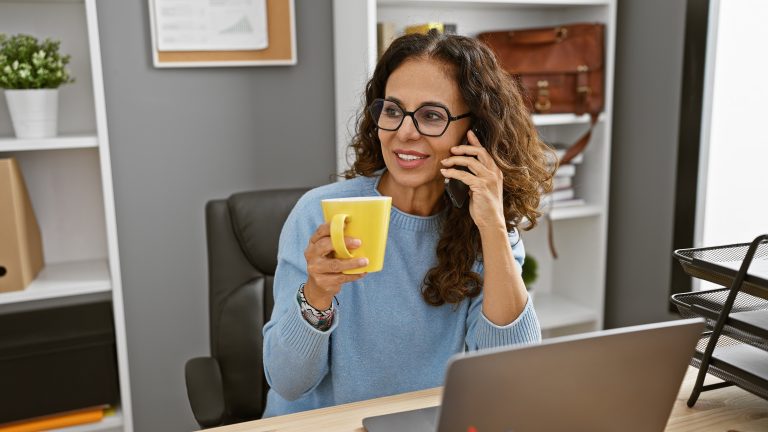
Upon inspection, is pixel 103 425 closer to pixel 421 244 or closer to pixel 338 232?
pixel 421 244

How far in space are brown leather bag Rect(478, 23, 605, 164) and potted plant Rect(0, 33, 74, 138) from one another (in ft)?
4.43

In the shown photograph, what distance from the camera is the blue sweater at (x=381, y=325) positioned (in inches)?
50.9

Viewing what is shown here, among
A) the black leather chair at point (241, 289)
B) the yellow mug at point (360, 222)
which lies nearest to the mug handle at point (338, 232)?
the yellow mug at point (360, 222)

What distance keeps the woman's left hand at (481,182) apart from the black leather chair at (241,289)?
57cm

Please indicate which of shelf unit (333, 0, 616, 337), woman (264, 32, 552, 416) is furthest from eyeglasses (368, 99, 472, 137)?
shelf unit (333, 0, 616, 337)

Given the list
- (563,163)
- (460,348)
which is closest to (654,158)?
(563,163)

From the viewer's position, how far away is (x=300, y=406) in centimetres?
138

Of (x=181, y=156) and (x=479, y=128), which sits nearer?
(x=479, y=128)

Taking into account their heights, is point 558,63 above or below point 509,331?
above

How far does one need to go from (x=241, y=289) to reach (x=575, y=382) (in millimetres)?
1013

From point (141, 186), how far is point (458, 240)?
1286 millimetres

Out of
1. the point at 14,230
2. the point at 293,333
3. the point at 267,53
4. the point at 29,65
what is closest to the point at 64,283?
the point at 14,230

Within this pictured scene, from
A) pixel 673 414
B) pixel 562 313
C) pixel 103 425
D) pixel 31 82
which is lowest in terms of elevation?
pixel 103 425

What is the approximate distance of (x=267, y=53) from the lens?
234 cm
